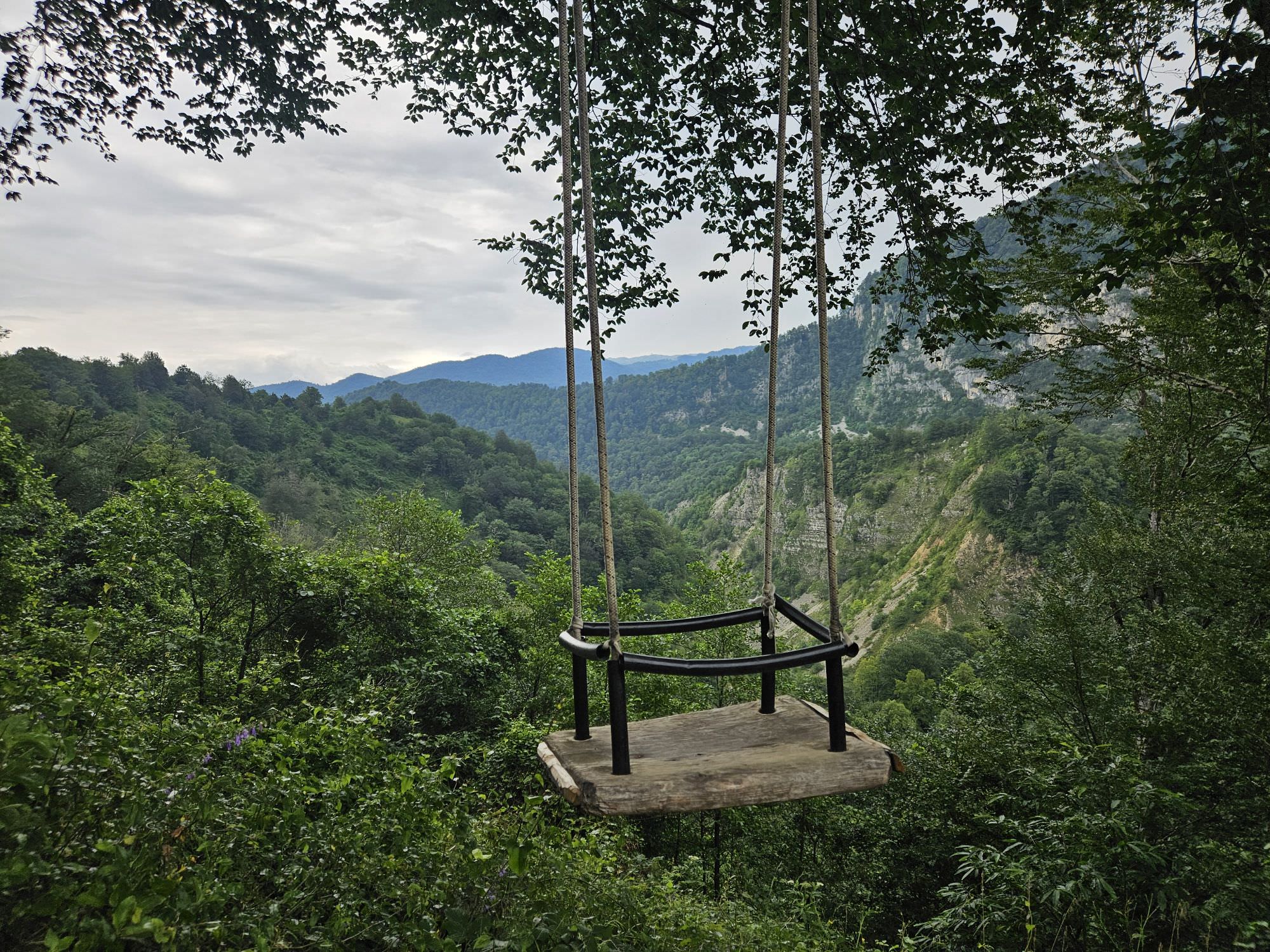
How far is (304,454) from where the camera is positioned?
185 ft

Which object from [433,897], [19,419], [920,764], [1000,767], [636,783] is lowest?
[920,764]

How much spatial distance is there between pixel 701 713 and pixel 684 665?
884mm

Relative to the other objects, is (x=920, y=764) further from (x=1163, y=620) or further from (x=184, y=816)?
(x=184, y=816)

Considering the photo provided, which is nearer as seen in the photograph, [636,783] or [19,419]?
[636,783]

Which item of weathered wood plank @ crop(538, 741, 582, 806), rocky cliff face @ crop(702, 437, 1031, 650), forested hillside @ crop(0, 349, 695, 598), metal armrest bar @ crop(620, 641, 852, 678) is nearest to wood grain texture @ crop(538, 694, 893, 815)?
weathered wood plank @ crop(538, 741, 582, 806)

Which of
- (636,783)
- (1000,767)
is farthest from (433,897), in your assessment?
(1000,767)

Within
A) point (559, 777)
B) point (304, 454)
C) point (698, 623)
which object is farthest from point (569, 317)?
point (304, 454)

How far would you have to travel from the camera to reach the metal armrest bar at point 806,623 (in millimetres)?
1760

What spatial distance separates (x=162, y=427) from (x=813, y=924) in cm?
5450

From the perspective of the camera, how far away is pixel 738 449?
419 feet

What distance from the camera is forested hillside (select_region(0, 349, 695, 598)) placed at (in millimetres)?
22625

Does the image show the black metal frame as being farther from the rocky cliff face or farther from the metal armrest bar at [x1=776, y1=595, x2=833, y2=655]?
the rocky cliff face

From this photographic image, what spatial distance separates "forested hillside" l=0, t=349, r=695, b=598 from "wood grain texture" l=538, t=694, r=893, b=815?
2298 centimetres

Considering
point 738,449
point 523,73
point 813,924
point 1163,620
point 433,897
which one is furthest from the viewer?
point 738,449
